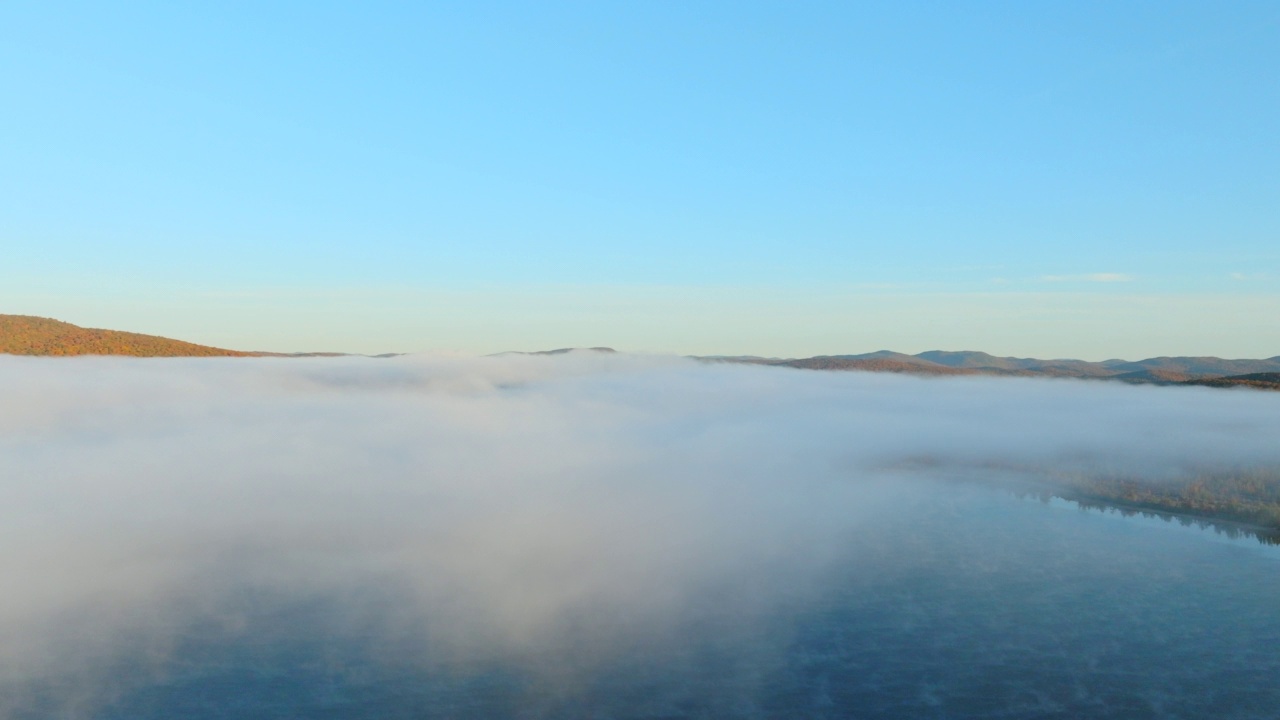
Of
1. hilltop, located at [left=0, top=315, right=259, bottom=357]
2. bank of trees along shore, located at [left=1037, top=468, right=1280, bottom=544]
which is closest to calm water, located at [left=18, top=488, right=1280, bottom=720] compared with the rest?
bank of trees along shore, located at [left=1037, top=468, right=1280, bottom=544]

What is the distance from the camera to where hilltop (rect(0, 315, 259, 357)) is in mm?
118188

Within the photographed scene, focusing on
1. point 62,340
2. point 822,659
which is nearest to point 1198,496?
point 822,659

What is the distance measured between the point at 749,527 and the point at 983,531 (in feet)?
60.0

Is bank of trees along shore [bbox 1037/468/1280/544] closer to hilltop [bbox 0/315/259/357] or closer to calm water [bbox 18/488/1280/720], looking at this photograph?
calm water [bbox 18/488/1280/720]

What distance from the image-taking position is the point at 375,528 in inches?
2859

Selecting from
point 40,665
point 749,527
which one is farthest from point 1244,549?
point 40,665

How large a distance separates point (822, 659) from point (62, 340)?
421ft

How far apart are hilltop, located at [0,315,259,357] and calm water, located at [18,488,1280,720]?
9967cm

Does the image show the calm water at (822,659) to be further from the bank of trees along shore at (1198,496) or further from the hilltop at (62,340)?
the hilltop at (62,340)

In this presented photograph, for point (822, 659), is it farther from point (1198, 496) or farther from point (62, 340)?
point (62, 340)

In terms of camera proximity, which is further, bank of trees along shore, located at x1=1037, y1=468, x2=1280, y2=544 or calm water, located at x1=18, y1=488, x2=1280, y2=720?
bank of trees along shore, located at x1=1037, y1=468, x2=1280, y2=544

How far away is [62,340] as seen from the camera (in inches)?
4796

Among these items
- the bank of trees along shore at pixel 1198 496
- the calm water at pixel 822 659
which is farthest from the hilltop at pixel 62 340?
the bank of trees along shore at pixel 1198 496

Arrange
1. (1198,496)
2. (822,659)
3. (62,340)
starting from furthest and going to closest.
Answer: (62,340), (1198,496), (822,659)
